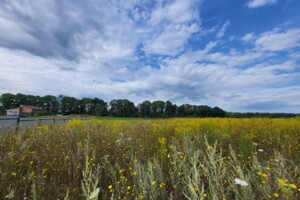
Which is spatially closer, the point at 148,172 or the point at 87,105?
the point at 148,172

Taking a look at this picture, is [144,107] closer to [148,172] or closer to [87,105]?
[87,105]

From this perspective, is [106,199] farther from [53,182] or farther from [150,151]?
[150,151]

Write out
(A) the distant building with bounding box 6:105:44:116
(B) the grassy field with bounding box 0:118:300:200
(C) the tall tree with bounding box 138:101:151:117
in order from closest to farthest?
1. (B) the grassy field with bounding box 0:118:300:200
2. (A) the distant building with bounding box 6:105:44:116
3. (C) the tall tree with bounding box 138:101:151:117

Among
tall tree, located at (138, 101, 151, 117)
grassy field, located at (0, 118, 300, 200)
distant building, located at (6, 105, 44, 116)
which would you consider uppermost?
tall tree, located at (138, 101, 151, 117)

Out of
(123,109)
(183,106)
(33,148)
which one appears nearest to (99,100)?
(123,109)

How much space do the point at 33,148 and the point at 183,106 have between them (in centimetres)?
6570

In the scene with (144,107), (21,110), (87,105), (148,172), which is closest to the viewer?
(148,172)

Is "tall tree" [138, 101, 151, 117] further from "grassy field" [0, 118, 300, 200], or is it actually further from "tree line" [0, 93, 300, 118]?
"grassy field" [0, 118, 300, 200]

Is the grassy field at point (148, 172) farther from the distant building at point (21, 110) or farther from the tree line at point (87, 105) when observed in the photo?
the distant building at point (21, 110)

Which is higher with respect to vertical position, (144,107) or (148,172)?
(144,107)

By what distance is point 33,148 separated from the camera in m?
4.38

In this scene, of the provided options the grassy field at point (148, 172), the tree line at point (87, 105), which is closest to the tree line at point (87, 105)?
the tree line at point (87, 105)

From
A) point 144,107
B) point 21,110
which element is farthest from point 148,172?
point 21,110

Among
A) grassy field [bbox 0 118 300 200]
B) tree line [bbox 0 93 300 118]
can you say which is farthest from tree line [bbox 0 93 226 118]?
grassy field [bbox 0 118 300 200]
